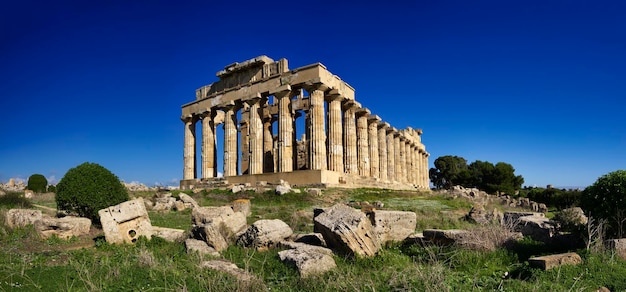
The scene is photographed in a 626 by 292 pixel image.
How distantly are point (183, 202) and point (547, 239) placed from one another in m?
14.6

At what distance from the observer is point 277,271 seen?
750 centimetres

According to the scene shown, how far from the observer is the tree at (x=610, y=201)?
9.01 meters

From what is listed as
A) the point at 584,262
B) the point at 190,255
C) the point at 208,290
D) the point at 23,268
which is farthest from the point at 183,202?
the point at 584,262

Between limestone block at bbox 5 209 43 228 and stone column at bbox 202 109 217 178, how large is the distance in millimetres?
21891

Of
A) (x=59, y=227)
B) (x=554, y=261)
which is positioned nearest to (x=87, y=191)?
(x=59, y=227)

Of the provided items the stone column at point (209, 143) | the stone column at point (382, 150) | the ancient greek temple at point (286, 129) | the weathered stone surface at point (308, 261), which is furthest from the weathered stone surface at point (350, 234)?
the stone column at point (382, 150)

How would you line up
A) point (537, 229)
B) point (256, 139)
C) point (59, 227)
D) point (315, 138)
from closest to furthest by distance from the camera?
point (537, 229) → point (59, 227) → point (315, 138) → point (256, 139)

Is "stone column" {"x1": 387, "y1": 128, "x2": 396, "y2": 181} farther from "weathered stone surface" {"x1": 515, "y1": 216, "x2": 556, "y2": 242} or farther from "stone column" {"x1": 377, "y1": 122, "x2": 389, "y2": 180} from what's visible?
"weathered stone surface" {"x1": 515, "y1": 216, "x2": 556, "y2": 242}

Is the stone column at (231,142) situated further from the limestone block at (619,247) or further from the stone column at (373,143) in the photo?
the limestone block at (619,247)

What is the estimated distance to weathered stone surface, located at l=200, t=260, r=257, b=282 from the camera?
652 cm

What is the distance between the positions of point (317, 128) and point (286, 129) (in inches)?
92.0

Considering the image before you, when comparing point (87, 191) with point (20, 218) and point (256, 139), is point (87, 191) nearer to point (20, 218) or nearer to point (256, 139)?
point (20, 218)

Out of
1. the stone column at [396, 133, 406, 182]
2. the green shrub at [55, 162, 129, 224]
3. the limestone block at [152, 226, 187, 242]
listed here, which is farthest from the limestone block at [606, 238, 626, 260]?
the stone column at [396, 133, 406, 182]

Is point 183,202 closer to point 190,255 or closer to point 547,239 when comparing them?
point 190,255
